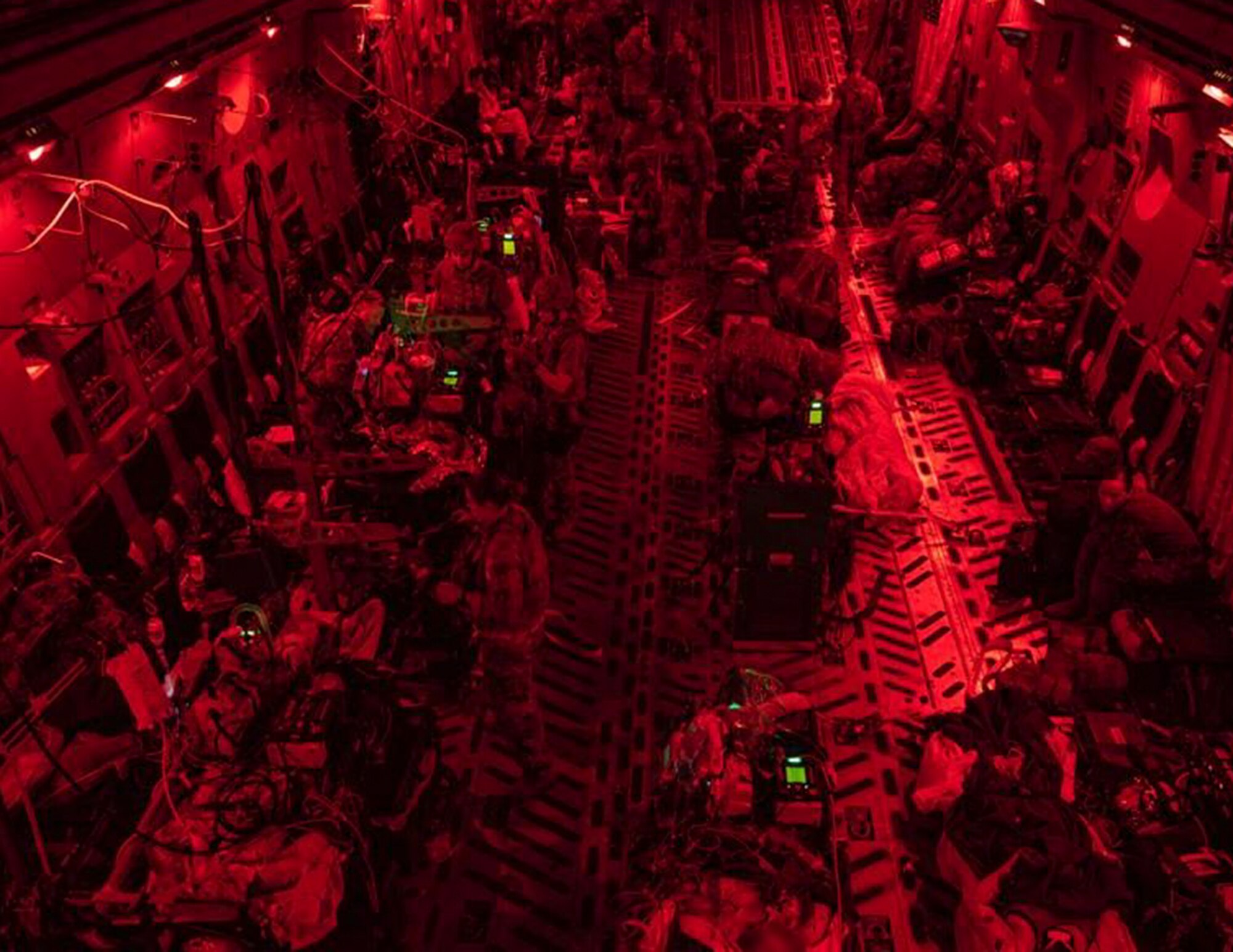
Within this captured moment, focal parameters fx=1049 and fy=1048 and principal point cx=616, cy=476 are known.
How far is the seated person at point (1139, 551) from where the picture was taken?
22.8 ft

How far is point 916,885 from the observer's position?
6086 millimetres

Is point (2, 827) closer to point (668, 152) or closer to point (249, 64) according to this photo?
point (249, 64)

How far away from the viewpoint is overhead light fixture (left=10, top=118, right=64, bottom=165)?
4785 millimetres

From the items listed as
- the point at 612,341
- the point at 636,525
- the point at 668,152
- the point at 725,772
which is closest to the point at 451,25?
the point at 668,152

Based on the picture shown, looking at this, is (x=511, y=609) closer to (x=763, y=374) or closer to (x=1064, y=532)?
(x=763, y=374)

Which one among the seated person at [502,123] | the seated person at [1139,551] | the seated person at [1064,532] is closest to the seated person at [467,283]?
the seated person at [1064,532]

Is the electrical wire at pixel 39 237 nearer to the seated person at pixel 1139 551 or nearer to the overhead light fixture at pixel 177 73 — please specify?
the overhead light fixture at pixel 177 73

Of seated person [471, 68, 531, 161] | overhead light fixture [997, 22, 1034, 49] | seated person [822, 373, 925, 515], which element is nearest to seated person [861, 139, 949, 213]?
overhead light fixture [997, 22, 1034, 49]

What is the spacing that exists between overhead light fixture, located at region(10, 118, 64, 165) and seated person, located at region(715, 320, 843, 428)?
529 centimetres

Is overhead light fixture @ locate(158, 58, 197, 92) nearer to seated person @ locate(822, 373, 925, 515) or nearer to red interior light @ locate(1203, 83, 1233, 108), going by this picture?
seated person @ locate(822, 373, 925, 515)

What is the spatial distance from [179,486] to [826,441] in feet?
17.0

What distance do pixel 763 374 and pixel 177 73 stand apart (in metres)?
4.78

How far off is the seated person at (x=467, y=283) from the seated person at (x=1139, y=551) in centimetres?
496

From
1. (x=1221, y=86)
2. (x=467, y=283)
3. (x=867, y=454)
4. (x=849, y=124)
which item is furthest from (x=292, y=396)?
(x=849, y=124)
